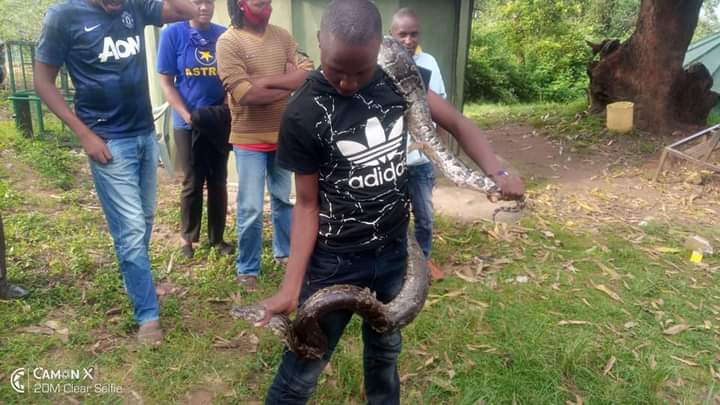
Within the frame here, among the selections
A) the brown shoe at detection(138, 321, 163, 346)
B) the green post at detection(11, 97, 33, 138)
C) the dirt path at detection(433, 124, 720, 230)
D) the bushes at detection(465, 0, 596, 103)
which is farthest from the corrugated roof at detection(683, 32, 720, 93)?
the brown shoe at detection(138, 321, 163, 346)

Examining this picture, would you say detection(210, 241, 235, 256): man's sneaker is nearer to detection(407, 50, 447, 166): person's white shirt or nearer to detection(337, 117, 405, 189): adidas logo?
detection(407, 50, 447, 166): person's white shirt

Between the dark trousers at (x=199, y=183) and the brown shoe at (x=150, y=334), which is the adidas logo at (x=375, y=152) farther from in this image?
the dark trousers at (x=199, y=183)

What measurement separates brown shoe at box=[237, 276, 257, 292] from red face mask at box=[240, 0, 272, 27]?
2010 mm

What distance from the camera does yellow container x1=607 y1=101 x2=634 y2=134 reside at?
10.2 metres

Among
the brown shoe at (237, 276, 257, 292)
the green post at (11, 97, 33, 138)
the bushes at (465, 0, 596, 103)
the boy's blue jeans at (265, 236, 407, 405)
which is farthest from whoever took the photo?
the bushes at (465, 0, 596, 103)

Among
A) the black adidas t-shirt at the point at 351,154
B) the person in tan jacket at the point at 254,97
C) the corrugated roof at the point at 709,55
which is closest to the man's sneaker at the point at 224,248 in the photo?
the person in tan jacket at the point at 254,97

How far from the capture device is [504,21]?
22703 millimetres

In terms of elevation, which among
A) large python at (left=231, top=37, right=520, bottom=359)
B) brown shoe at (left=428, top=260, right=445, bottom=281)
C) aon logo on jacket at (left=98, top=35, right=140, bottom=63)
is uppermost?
aon logo on jacket at (left=98, top=35, right=140, bottom=63)

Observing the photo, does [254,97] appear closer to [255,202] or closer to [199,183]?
[255,202]

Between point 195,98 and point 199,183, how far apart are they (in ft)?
2.54

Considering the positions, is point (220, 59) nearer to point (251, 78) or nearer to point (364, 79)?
point (251, 78)

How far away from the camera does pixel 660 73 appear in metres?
10.4

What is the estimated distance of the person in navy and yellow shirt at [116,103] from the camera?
3.38 meters

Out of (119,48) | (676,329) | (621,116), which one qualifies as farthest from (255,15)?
(621,116)
